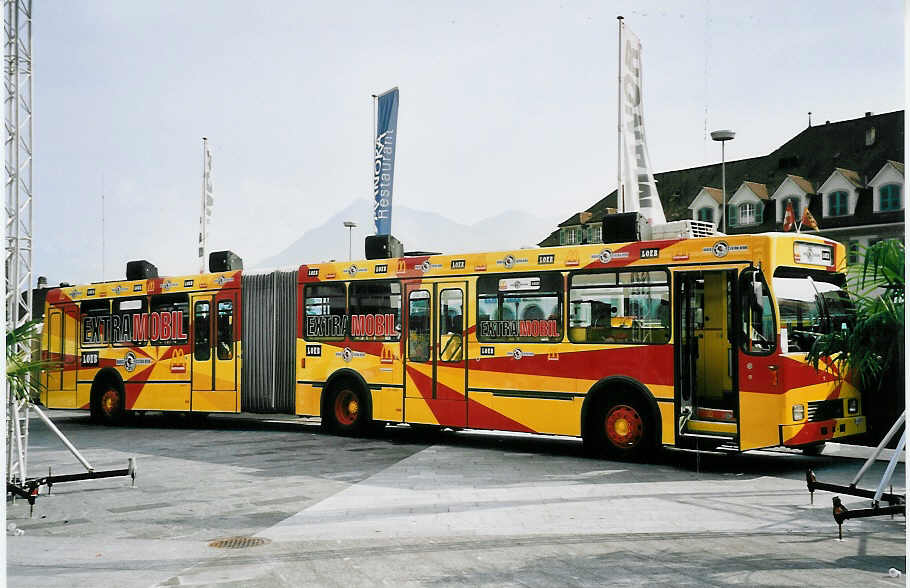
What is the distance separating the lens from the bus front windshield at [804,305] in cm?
1168

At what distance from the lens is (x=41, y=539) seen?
8.62 metres

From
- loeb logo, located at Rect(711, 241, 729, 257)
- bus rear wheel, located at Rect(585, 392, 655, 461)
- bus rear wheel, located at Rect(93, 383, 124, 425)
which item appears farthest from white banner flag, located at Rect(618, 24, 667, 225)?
bus rear wheel, located at Rect(93, 383, 124, 425)

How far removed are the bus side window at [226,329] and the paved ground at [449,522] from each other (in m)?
3.65

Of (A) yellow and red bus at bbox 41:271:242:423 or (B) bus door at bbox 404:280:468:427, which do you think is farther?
(A) yellow and red bus at bbox 41:271:242:423

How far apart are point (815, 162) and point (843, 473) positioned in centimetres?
4102

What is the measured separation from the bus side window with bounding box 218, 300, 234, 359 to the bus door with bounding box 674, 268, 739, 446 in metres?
9.46

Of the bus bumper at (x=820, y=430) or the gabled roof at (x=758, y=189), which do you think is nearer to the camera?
the bus bumper at (x=820, y=430)

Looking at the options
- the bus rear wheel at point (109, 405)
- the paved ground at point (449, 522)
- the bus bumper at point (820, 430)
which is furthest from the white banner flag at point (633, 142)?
the bus rear wheel at point (109, 405)

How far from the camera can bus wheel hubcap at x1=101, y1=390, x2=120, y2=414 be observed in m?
20.2

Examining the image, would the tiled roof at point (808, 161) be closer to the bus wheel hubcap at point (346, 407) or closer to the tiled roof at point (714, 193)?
the tiled roof at point (714, 193)

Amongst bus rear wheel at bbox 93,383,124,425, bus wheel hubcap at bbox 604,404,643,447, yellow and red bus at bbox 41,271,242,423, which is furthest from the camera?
bus rear wheel at bbox 93,383,124,425

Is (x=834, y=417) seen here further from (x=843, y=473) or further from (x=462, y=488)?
(x=462, y=488)

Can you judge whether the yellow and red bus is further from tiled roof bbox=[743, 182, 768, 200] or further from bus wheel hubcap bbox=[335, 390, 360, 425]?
tiled roof bbox=[743, 182, 768, 200]

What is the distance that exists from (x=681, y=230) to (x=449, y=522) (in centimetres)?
570
